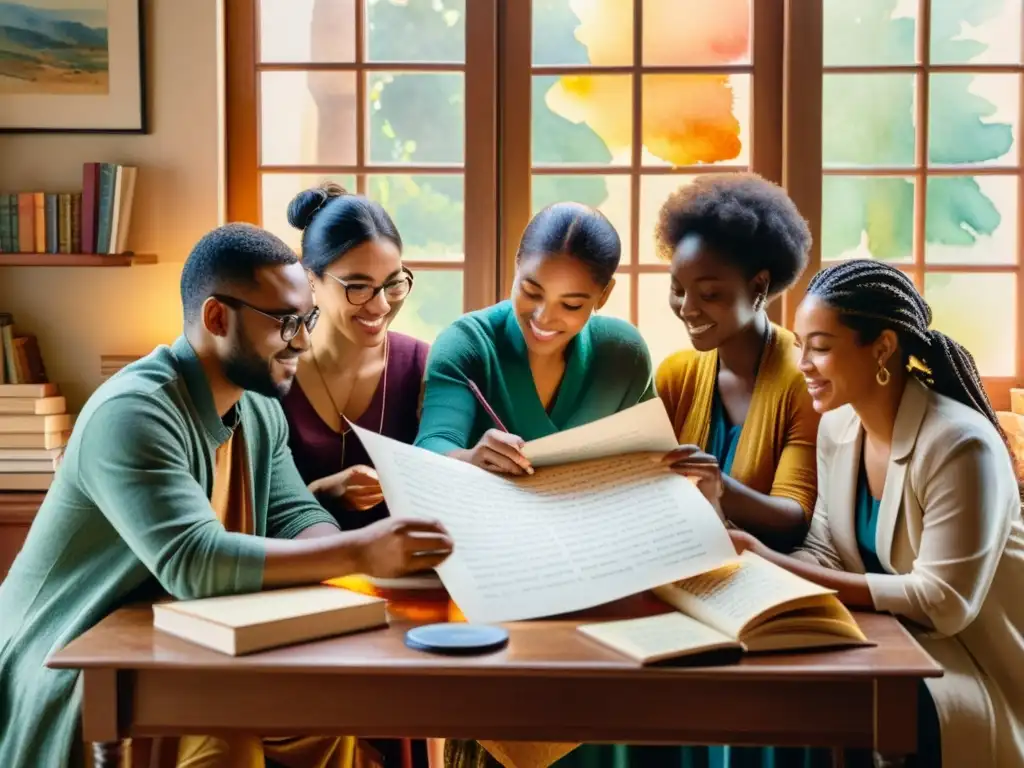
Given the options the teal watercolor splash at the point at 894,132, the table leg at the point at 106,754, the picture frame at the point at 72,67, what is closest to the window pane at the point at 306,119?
the picture frame at the point at 72,67

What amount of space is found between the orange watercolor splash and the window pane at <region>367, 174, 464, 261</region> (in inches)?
13.2

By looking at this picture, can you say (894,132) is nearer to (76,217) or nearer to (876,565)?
(876,565)

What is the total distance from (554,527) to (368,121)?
63.8 inches

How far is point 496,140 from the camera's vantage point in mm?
2777

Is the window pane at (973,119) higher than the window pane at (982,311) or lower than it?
higher

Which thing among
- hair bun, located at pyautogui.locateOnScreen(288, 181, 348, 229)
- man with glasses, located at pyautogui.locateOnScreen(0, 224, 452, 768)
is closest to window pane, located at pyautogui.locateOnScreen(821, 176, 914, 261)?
hair bun, located at pyautogui.locateOnScreen(288, 181, 348, 229)

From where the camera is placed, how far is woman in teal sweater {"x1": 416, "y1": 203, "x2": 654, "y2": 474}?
6.28 ft

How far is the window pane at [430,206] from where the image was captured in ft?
9.25

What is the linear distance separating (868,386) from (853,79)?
1342mm

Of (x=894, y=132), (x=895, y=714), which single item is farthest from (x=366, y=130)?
(x=895, y=714)

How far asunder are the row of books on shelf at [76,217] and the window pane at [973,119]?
195 centimetres

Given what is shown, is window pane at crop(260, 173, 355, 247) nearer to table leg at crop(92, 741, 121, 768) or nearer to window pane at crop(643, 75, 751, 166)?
window pane at crop(643, 75, 751, 166)

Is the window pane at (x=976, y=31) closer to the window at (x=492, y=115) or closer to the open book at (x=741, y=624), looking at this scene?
the window at (x=492, y=115)

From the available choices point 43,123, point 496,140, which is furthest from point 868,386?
point 43,123
